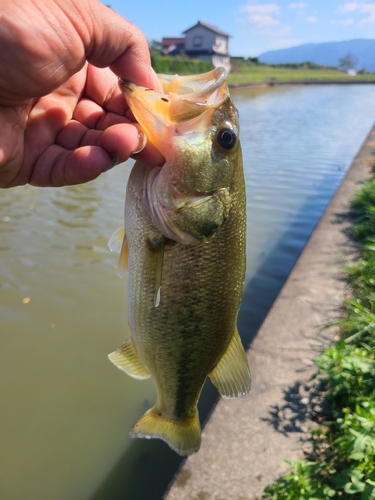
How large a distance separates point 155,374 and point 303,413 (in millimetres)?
1571

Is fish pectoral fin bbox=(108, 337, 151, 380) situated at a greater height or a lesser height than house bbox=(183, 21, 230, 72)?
lesser

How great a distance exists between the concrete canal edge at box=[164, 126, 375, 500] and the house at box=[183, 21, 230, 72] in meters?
67.0

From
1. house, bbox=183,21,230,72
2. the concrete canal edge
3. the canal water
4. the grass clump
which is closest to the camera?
the grass clump

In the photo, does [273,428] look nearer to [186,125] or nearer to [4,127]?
[186,125]

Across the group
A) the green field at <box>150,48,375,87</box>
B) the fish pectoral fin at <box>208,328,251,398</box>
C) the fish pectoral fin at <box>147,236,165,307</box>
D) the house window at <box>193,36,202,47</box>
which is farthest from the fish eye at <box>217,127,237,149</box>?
the house window at <box>193,36,202,47</box>

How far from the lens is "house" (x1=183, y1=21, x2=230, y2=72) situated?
218ft

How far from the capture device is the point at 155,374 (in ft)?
6.96

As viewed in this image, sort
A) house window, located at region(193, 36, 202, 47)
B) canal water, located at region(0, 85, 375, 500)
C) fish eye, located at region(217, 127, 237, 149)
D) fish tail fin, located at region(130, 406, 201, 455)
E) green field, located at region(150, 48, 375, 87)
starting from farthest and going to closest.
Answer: house window, located at region(193, 36, 202, 47) → green field, located at region(150, 48, 375, 87) → canal water, located at region(0, 85, 375, 500) → fish tail fin, located at region(130, 406, 201, 455) → fish eye, located at region(217, 127, 237, 149)

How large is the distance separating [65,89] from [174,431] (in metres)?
1.93

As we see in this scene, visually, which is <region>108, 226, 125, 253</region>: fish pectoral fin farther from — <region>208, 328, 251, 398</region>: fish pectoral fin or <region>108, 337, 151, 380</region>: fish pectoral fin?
<region>208, 328, 251, 398</region>: fish pectoral fin

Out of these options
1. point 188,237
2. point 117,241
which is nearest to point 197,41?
point 117,241

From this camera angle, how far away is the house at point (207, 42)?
6650 cm

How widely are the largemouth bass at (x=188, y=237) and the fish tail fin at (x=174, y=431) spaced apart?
0.04 meters

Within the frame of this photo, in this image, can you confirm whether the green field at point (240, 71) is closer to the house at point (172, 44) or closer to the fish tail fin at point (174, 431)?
the house at point (172, 44)
